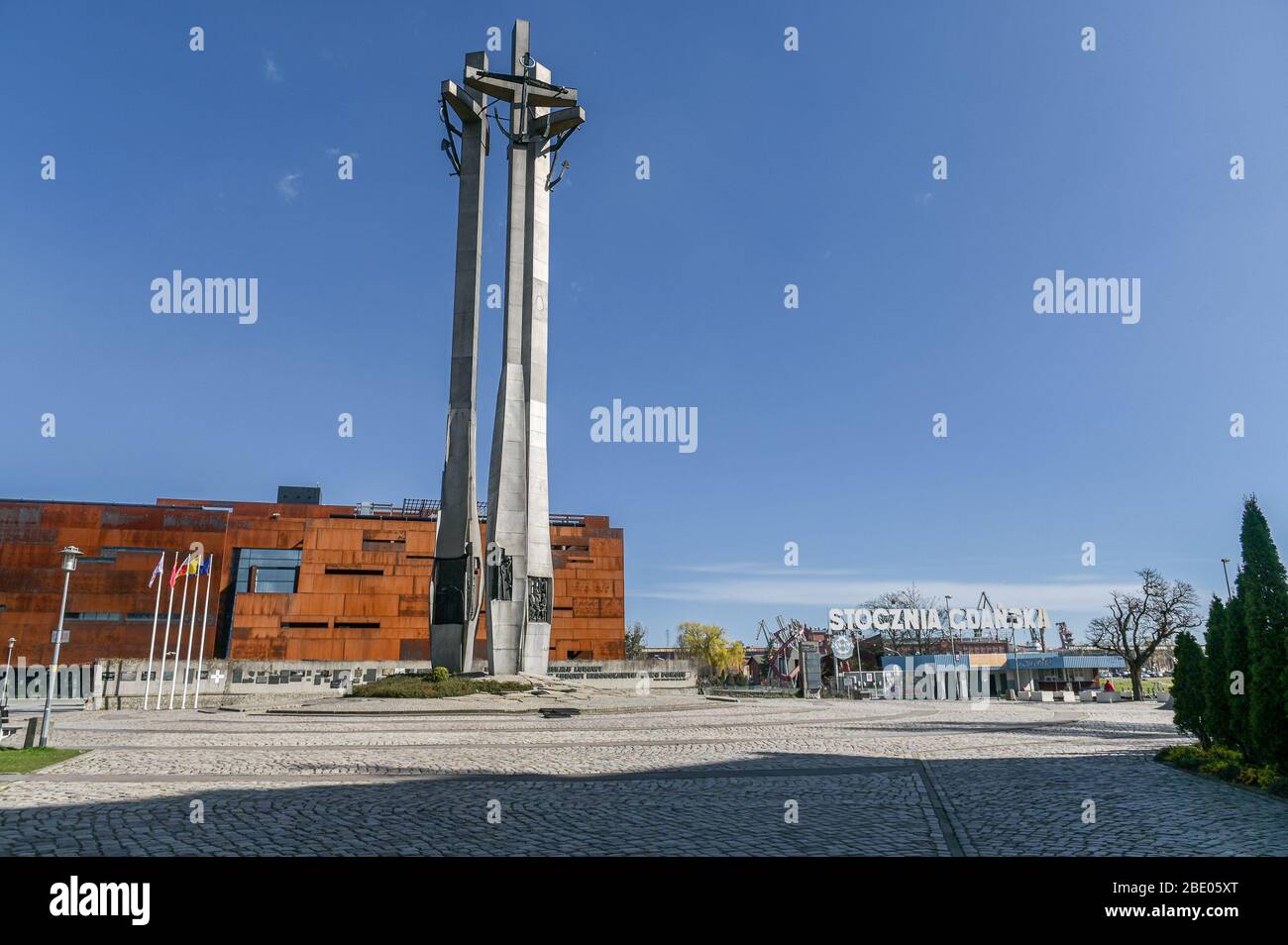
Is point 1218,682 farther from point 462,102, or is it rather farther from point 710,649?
point 710,649

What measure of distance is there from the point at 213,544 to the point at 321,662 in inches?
707

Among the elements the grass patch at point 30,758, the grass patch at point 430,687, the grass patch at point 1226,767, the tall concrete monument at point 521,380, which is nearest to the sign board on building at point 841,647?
the tall concrete monument at point 521,380

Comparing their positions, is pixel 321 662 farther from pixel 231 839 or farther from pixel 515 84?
pixel 231 839

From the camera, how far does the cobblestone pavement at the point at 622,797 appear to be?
7.97 meters

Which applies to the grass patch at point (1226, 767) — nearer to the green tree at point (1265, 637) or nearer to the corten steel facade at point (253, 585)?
the green tree at point (1265, 637)

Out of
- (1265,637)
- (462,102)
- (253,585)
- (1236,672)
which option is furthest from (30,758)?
(253,585)

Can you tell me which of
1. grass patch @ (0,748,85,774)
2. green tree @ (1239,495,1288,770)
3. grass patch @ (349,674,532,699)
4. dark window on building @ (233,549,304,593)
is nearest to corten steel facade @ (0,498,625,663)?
dark window on building @ (233,549,304,593)

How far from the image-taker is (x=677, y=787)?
11703 mm

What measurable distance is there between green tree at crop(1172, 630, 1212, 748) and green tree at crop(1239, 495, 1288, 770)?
2129 millimetres

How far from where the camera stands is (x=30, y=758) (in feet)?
47.9

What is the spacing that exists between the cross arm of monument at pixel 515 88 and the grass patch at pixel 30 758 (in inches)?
1496

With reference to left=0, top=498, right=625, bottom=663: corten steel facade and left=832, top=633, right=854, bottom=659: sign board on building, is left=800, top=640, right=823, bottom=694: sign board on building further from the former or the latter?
left=0, top=498, right=625, bottom=663: corten steel facade

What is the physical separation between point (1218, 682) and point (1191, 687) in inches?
53.3
